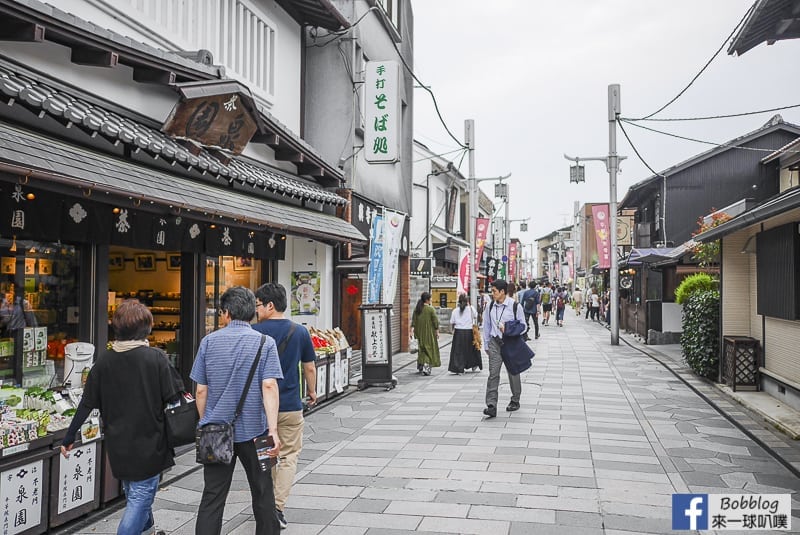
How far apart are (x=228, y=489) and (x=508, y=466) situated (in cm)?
383

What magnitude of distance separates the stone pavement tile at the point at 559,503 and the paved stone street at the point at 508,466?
1cm

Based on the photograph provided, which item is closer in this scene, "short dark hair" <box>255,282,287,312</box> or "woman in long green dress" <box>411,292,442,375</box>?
"short dark hair" <box>255,282,287,312</box>

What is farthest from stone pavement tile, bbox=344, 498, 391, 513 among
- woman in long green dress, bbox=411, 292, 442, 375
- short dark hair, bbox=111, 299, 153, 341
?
woman in long green dress, bbox=411, 292, 442, 375

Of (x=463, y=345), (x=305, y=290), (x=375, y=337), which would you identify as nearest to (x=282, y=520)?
(x=375, y=337)

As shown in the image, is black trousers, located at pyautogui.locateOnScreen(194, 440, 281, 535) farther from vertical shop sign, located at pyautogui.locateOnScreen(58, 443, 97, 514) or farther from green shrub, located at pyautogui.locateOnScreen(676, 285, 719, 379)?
green shrub, located at pyautogui.locateOnScreen(676, 285, 719, 379)

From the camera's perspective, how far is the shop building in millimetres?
5699

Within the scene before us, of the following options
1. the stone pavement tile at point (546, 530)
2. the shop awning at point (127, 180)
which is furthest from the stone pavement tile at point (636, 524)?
the shop awning at point (127, 180)

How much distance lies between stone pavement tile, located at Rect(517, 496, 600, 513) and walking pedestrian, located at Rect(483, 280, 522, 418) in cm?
382

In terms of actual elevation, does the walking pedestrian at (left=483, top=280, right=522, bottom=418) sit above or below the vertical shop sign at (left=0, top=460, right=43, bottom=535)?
above

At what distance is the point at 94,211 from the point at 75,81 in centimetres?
138

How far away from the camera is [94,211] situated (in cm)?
716

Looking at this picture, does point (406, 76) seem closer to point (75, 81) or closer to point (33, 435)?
point (75, 81)

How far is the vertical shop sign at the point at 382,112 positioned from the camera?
47.1ft

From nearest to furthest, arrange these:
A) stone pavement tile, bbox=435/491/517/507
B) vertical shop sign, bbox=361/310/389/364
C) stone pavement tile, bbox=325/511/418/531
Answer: stone pavement tile, bbox=325/511/418/531, stone pavement tile, bbox=435/491/517/507, vertical shop sign, bbox=361/310/389/364
